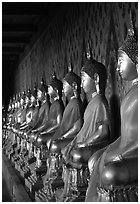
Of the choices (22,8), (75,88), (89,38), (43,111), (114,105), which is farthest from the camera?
(22,8)

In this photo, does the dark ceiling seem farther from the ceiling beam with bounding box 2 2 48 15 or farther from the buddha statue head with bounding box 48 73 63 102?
the buddha statue head with bounding box 48 73 63 102

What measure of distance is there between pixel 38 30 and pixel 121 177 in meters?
4.92

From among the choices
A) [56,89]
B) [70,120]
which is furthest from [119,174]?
[56,89]

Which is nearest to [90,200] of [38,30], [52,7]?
[52,7]

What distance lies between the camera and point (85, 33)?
3238mm

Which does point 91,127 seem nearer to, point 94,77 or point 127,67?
point 94,77

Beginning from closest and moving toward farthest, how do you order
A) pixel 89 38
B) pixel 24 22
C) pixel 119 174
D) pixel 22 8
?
pixel 119 174, pixel 89 38, pixel 22 8, pixel 24 22

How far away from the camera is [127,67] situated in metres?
1.60

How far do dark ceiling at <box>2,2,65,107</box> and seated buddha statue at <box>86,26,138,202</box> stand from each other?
2692 millimetres

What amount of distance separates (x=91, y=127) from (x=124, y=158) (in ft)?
2.38

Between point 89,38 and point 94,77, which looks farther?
point 89,38

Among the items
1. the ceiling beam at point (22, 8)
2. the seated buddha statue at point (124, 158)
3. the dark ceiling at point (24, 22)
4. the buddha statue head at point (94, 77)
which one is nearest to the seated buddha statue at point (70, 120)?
the buddha statue head at point (94, 77)

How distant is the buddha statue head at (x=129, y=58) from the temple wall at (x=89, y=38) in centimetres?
55

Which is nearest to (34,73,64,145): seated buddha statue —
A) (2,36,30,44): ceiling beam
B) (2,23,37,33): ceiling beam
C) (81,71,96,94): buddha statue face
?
(81,71,96,94): buddha statue face
